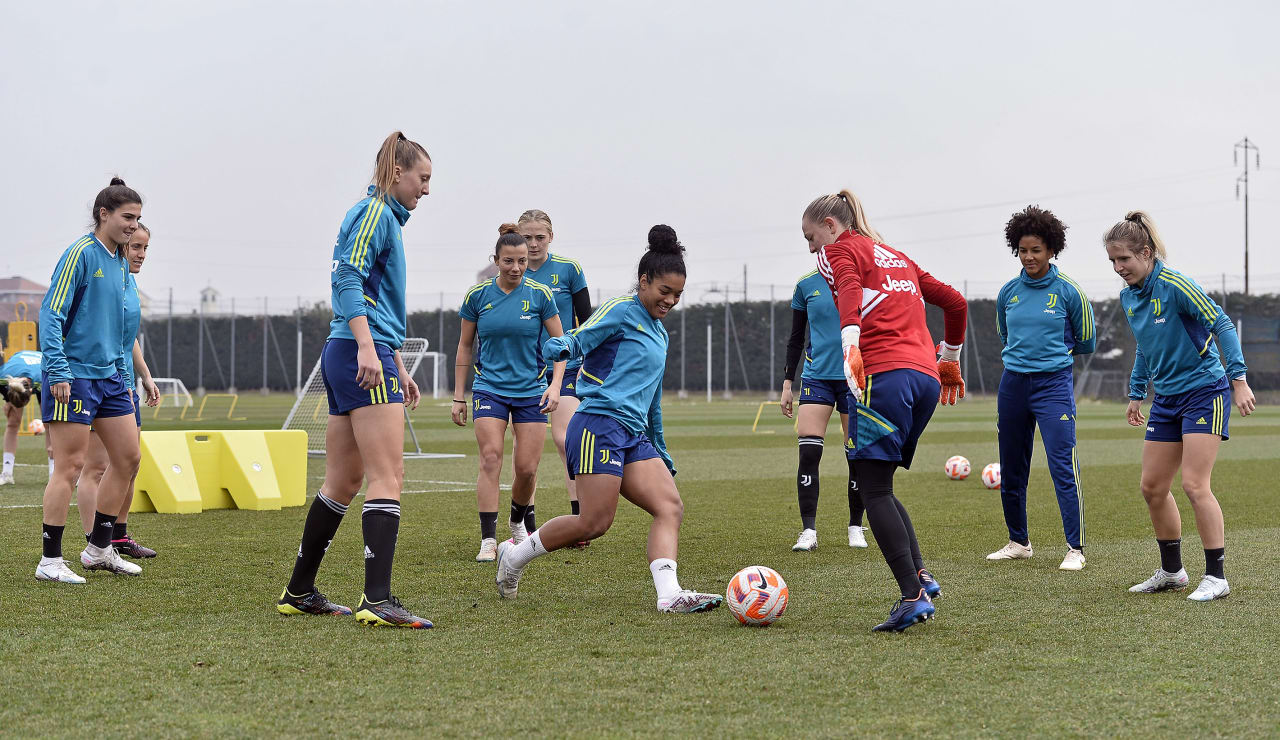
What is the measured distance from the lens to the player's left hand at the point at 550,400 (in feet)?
20.2

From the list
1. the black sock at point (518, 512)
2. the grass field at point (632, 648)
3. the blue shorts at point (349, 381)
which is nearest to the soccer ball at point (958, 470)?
the grass field at point (632, 648)

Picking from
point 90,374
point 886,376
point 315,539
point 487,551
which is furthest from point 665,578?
point 90,374

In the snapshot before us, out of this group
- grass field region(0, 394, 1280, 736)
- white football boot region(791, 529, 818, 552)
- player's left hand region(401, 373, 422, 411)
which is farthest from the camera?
white football boot region(791, 529, 818, 552)

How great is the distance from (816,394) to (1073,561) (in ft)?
6.33

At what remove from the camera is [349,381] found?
4.99 metres

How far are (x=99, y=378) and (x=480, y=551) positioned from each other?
226cm

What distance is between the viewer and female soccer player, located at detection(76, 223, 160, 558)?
22.6 feet

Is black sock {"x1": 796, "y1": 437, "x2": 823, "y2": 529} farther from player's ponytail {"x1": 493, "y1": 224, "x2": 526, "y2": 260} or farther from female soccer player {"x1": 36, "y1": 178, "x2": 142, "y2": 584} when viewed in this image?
female soccer player {"x1": 36, "y1": 178, "x2": 142, "y2": 584}

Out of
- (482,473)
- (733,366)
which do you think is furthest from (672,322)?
(482,473)

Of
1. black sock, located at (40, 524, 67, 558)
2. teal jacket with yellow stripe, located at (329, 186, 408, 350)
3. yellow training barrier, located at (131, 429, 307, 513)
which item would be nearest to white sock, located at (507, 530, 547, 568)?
teal jacket with yellow stripe, located at (329, 186, 408, 350)

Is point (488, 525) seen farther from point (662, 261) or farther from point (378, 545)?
point (662, 261)

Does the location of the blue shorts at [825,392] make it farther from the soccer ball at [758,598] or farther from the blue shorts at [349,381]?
the blue shorts at [349,381]

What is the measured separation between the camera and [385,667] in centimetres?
423

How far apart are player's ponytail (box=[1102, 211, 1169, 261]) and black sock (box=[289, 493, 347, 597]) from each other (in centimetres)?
391
